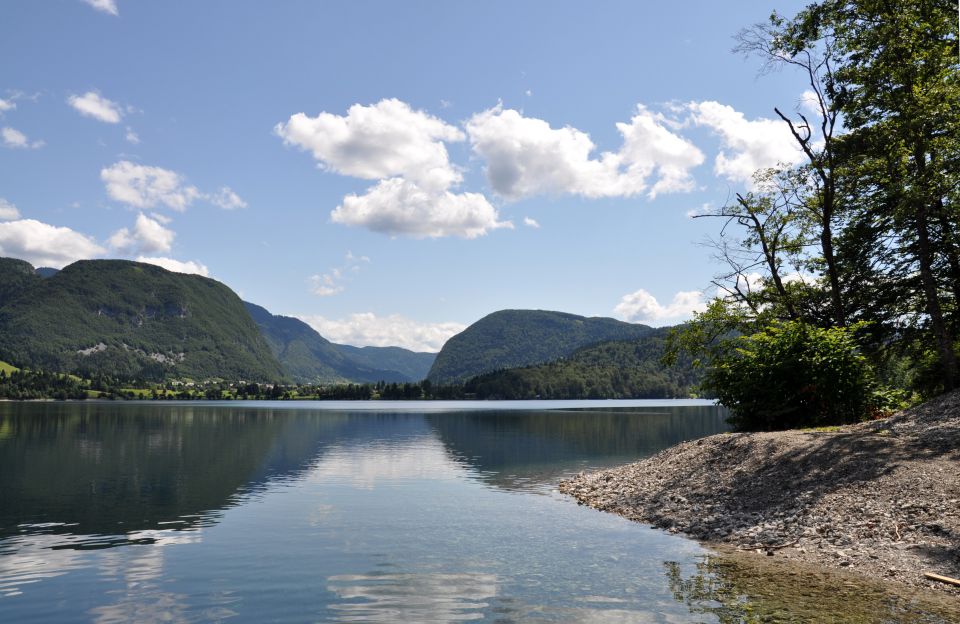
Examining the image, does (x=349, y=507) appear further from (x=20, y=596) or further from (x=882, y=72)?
(x=882, y=72)

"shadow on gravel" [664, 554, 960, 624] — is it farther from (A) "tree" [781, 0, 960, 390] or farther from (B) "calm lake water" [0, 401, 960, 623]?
(A) "tree" [781, 0, 960, 390]

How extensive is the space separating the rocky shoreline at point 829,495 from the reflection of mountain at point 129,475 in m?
23.1

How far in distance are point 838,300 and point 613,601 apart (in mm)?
33442

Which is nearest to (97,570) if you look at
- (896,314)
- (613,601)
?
(613,601)

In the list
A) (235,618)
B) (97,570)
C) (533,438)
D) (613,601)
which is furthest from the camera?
(533,438)

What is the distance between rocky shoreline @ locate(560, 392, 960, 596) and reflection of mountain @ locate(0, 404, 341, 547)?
75.6ft

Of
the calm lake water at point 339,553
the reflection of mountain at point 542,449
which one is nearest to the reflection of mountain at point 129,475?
the calm lake water at point 339,553

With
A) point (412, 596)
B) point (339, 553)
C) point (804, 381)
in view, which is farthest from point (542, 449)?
point (412, 596)

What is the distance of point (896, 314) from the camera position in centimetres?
4388

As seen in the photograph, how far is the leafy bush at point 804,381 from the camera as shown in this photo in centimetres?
3681

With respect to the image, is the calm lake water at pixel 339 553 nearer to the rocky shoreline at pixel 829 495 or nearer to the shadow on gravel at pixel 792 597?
the shadow on gravel at pixel 792 597

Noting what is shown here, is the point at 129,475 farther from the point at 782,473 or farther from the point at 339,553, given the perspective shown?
the point at 782,473

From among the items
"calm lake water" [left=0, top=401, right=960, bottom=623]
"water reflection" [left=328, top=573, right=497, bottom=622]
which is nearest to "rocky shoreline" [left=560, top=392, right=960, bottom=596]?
"calm lake water" [left=0, top=401, right=960, bottom=623]

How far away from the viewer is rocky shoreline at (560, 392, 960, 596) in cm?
1958
